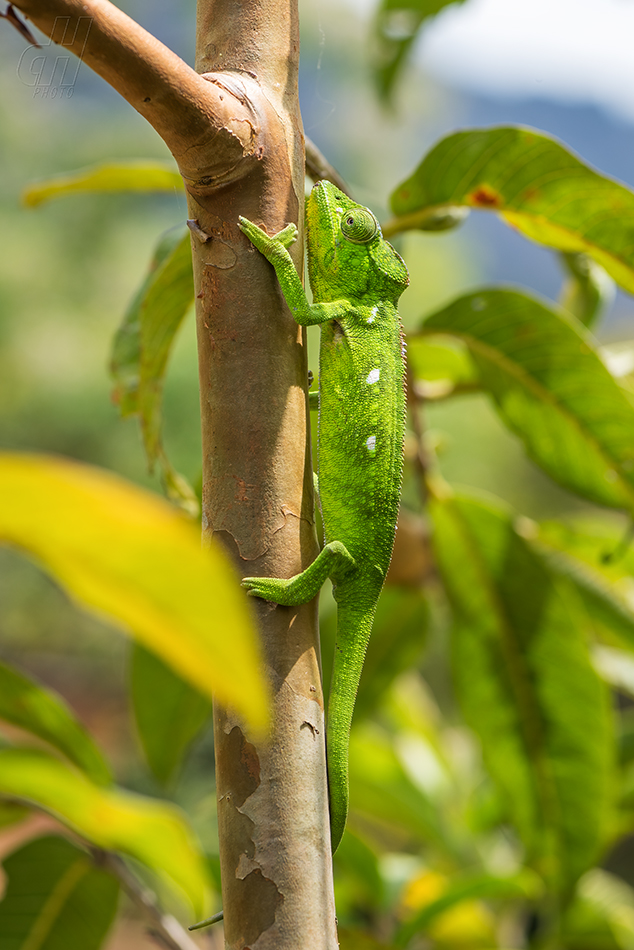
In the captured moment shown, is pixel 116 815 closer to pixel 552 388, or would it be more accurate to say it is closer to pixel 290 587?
pixel 290 587

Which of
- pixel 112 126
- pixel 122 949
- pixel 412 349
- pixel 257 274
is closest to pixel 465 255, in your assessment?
pixel 112 126

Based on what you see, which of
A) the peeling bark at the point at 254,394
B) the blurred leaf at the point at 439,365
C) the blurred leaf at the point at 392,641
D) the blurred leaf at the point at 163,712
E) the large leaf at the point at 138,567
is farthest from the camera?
the blurred leaf at the point at 392,641

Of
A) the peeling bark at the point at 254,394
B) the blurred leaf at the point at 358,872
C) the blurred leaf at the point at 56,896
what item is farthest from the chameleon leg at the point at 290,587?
the blurred leaf at the point at 358,872

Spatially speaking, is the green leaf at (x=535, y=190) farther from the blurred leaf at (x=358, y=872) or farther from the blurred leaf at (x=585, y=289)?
the blurred leaf at (x=358, y=872)

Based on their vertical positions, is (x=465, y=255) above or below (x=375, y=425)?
above

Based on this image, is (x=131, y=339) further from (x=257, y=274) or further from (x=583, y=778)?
(x=583, y=778)

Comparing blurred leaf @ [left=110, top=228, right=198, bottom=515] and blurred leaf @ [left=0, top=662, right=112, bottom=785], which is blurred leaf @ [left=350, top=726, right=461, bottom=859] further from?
blurred leaf @ [left=110, top=228, right=198, bottom=515]

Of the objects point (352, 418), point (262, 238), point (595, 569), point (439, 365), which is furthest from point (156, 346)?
point (595, 569)
